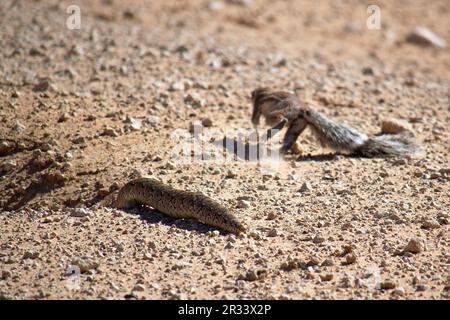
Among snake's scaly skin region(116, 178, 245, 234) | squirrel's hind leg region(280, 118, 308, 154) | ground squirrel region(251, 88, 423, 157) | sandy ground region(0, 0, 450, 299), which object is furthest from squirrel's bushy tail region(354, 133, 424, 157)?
snake's scaly skin region(116, 178, 245, 234)

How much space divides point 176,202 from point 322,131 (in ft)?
6.63

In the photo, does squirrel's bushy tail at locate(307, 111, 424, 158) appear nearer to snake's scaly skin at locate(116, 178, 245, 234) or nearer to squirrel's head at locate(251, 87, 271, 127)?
squirrel's head at locate(251, 87, 271, 127)

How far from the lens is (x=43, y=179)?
6.82 meters

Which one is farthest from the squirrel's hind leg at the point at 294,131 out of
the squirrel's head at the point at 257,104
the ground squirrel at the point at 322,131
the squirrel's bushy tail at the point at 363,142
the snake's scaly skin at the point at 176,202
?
the snake's scaly skin at the point at 176,202

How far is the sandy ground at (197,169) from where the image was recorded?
494 cm

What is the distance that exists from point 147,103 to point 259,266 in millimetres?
3368

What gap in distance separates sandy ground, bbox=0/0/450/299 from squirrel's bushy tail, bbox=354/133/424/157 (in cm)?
15

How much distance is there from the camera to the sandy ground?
16.2 feet

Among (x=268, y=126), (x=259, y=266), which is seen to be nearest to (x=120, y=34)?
(x=268, y=126)

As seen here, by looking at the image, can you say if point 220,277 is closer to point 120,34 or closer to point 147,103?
point 147,103

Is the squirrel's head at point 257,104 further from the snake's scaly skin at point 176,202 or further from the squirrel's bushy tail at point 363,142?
the snake's scaly skin at point 176,202

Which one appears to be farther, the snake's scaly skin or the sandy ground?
the snake's scaly skin

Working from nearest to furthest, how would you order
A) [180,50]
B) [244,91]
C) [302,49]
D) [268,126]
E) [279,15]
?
[268,126], [244,91], [180,50], [302,49], [279,15]

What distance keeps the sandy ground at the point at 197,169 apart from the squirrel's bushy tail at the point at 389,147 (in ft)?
0.50
